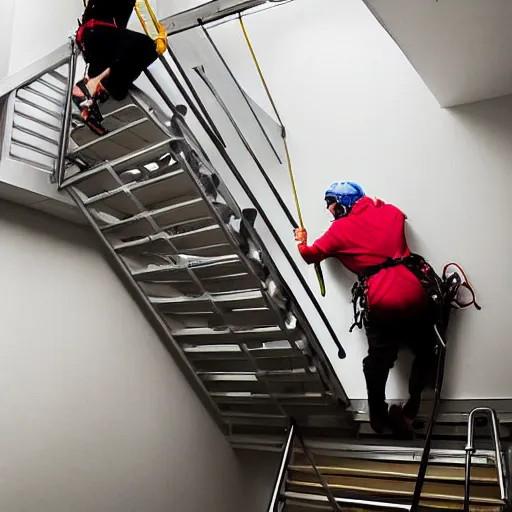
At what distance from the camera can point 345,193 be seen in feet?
12.9

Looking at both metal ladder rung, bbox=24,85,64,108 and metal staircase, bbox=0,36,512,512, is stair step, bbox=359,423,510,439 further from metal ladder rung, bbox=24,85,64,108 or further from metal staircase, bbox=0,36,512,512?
metal ladder rung, bbox=24,85,64,108

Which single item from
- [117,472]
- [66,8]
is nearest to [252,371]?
[117,472]

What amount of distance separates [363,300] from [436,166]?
1041 millimetres

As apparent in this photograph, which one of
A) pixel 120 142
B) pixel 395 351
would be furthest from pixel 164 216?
pixel 395 351

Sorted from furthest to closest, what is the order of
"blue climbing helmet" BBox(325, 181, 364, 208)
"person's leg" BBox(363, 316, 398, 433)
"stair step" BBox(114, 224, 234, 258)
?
1. "blue climbing helmet" BBox(325, 181, 364, 208)
2. "person's leg" BBox(363, 316, 398, 433)
3. "stair step" BBox(114, 224, 234, 258)

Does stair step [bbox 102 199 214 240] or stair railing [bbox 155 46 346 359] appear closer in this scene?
stair railing [bbox 155 46 346 359]

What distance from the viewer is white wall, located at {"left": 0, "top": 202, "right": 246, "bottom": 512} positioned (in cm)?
338

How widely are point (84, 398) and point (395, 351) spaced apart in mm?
1977

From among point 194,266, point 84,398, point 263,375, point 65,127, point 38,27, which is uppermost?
point 38,27

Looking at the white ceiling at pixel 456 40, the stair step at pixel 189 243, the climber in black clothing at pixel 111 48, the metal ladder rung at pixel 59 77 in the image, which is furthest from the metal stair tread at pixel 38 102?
the white ceiling at pixel 456 40

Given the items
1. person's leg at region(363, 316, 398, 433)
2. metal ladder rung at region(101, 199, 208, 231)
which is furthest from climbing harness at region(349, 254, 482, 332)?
metal ladder rung at region(101, 199, 208, 231)

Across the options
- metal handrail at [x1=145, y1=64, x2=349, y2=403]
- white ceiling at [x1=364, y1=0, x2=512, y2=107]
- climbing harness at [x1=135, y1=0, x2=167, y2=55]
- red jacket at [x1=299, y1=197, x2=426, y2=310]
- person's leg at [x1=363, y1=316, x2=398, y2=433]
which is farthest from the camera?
red jacket at [x1=299, y1=197, x2=426, y2=310]

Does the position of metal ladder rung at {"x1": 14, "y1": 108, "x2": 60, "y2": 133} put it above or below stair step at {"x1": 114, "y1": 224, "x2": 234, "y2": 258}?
above

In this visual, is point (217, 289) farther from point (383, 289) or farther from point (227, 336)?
point (383, 289)
